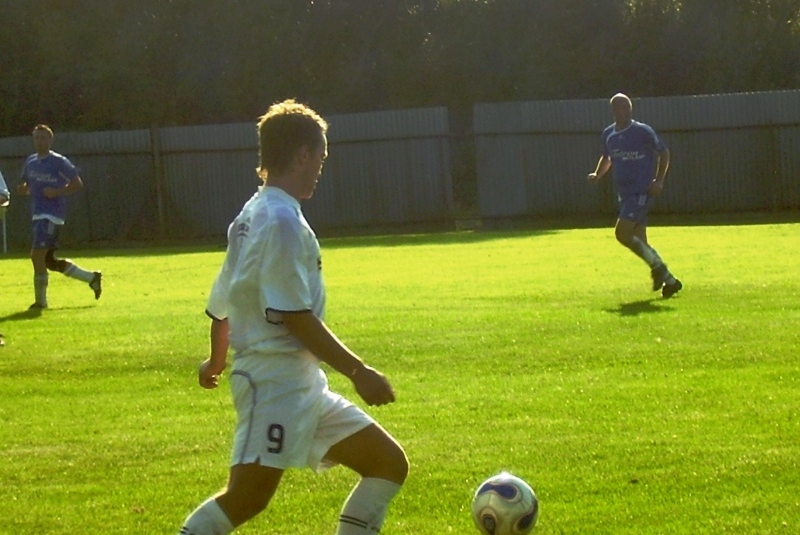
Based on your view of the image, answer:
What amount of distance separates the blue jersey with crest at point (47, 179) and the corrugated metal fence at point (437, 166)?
1767cm

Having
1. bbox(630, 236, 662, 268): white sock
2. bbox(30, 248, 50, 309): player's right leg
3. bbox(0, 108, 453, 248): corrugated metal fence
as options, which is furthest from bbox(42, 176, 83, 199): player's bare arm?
bbox(0, 108, 453, 248): corrugated metal fence

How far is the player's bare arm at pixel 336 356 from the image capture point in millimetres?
4352

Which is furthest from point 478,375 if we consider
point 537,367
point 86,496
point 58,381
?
point 86,496

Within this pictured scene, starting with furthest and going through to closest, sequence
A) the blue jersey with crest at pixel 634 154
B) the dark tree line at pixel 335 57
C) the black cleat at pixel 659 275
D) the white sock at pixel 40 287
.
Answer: the dark tree line at pixel 335 57 < the white sock at pixel 40 287 < the blue jersey with crest at pixel 634 154 < the black cleat at pixel 659 275

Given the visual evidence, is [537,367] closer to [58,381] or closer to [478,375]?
[478,375]

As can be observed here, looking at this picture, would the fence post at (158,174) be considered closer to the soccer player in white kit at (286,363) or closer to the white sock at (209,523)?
the soccer player in white kit at (286,363)

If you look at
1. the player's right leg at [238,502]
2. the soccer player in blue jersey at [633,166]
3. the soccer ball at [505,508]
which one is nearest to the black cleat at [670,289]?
the soccer player in blue jersey at [633,166]

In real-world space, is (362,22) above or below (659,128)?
above

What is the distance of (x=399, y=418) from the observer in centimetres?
847

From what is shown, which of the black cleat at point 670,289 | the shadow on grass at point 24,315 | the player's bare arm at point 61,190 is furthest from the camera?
the player's bare arm at point 61,190

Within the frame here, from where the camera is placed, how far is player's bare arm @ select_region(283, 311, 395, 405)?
4.35 metres

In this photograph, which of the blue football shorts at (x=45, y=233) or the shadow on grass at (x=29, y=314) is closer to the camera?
the shadow on grass at (x=29, y=314)

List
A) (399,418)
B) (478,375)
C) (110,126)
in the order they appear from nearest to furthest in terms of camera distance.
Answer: (399,418) → (478,375) → (110,126)

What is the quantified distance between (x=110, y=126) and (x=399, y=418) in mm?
32707
